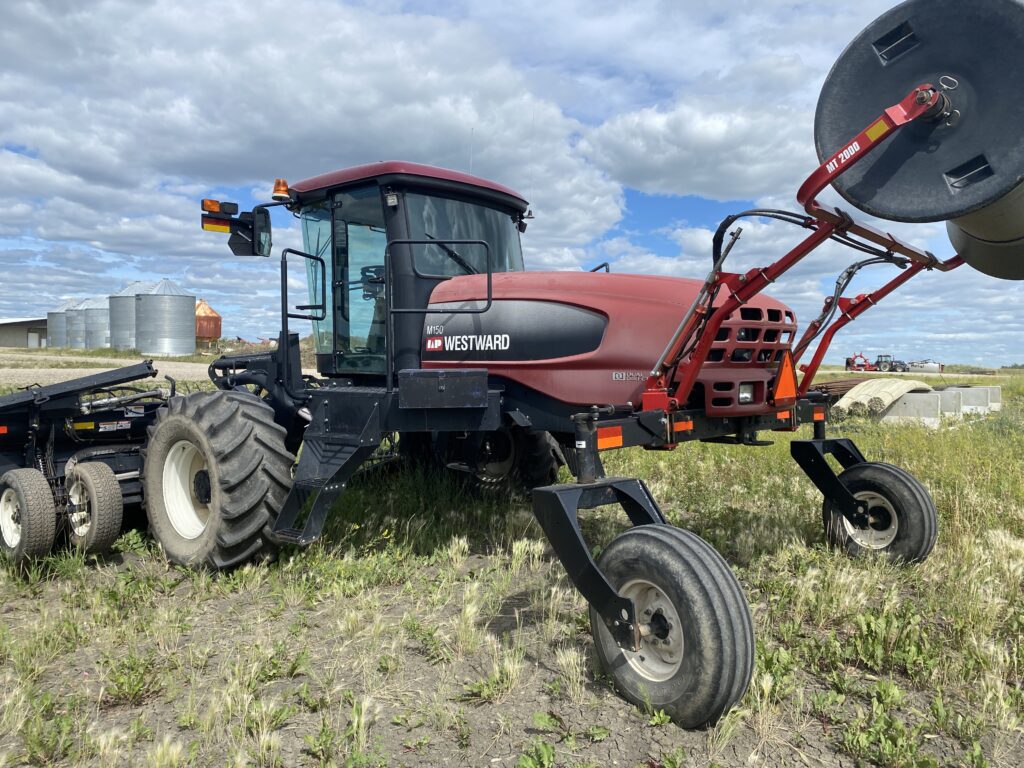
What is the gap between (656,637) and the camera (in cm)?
300

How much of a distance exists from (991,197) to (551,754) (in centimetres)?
269

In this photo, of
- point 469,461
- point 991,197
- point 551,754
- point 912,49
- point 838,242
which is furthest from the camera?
point 469,461

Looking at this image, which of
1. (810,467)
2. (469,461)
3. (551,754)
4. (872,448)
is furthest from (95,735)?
(872,448)

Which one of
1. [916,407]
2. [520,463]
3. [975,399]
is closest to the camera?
[520,463]

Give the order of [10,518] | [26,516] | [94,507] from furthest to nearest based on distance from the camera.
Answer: [10,518] < [94,507] < [26,516]

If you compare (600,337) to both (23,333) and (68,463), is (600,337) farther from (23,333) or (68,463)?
(23,333)

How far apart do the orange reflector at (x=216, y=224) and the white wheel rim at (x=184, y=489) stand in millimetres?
1484

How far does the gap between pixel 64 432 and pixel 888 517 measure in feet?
18.5

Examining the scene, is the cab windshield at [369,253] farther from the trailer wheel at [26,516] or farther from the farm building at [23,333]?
the farm building at [23,333]

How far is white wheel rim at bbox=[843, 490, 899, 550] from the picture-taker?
4.67 m

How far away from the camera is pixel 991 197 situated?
117 inches

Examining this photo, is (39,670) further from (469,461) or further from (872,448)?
(872,448)

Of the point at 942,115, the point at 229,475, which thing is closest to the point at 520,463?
the point at 229,475

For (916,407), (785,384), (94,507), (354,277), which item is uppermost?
(354,277)
